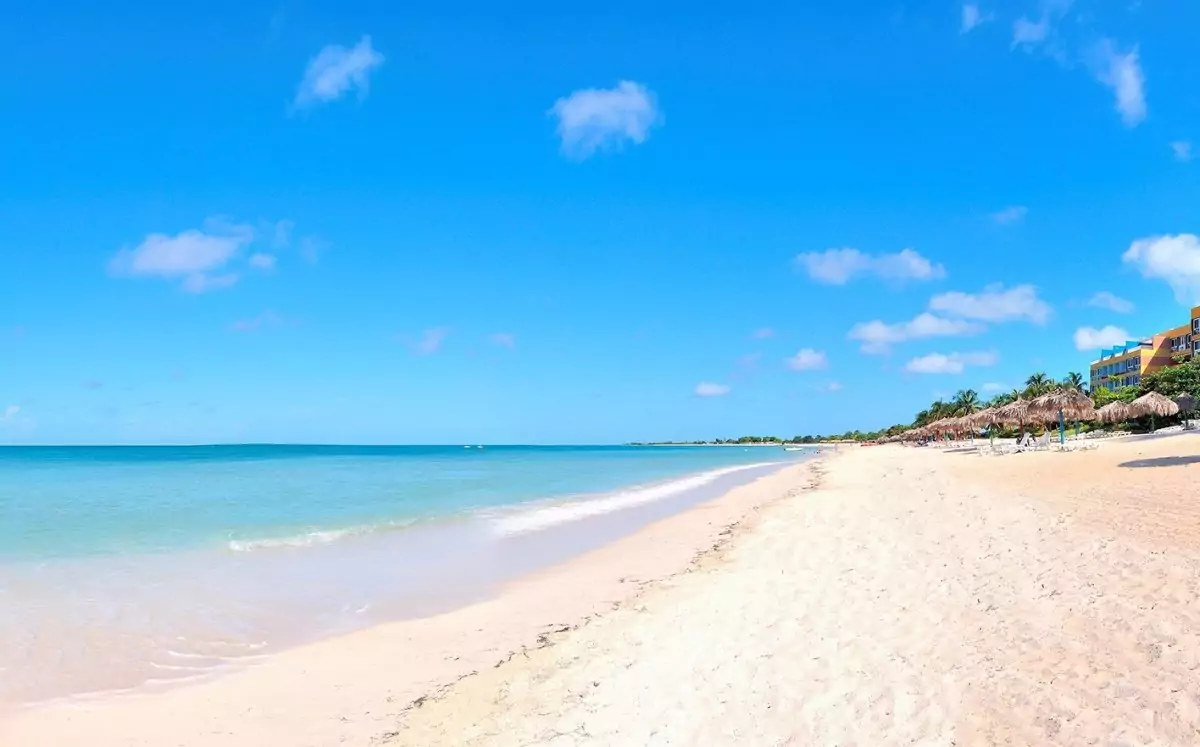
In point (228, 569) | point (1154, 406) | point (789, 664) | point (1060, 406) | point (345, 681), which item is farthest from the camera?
point (1060, 406)

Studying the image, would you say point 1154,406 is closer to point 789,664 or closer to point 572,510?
point 572,510

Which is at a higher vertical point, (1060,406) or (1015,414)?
(1060,406)

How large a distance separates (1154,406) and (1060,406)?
13.9 feet

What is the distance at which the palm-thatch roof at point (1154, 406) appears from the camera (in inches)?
1417

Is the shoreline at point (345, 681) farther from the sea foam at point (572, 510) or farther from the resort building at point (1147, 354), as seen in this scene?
the resort building at point (1147, 354)

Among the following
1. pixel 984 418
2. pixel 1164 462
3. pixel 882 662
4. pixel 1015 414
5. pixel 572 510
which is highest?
pixel 1015 414

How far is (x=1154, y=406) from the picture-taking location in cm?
3619

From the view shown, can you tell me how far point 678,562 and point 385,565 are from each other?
5091 mm

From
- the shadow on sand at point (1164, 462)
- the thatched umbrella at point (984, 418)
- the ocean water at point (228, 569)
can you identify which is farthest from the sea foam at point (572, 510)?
the thatched umbrella at point (984, 418)

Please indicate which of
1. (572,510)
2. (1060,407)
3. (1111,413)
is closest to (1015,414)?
(1060,407)

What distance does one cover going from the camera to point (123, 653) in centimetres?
706

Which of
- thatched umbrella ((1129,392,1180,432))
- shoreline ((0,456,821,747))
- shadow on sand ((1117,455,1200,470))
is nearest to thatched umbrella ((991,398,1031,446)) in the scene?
thatched umbrella ((1129,392,1180,432))

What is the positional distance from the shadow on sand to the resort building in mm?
49088

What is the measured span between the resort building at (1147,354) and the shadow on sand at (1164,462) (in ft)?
161
